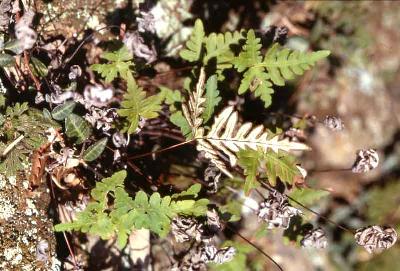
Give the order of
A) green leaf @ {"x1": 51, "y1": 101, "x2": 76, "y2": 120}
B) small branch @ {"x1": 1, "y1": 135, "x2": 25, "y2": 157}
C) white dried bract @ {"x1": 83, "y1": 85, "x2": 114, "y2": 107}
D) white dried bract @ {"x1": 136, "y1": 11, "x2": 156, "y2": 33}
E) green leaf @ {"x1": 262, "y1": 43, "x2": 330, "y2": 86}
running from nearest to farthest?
white dried bract @ {"x1": 83, "y1": 85, "x2": 114, "y2": 107} < small branch @ {"x1": 1, "y1": 135, "x2": 25, "y2": 157} < green leaf @ {"x1": 51, "y1": 101, "x2": 76, "y2": 120} < green leaf @ {"x1": 262, "y1": 43, "x2": 330, "y2": 86} < white dried bract @ {"x1": 136, "y1": 11, "x2": 156, "y2": 33}

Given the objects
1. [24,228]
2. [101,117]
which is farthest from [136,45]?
[24,228]

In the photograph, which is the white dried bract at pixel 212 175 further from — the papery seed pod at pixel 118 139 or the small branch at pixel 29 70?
the small branch at pixel 29 70

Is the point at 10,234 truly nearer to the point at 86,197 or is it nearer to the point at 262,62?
the point at 86,197

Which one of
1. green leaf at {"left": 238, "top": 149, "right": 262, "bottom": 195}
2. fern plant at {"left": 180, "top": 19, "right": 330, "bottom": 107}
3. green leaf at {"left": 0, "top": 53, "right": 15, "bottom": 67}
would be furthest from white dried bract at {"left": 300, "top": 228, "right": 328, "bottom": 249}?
green leaf at {"left": 0, "top": 53, "right": 15, "bottom": 67}

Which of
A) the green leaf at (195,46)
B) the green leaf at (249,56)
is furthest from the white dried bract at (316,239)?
the green leaf at (195,46)

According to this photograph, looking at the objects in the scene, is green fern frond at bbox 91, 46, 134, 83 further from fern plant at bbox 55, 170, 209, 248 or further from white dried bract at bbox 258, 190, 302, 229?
white dried bract at bbox 258, 190, 302, 229

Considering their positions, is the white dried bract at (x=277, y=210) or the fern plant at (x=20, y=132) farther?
the white dried bract at (x=277, y=210)
